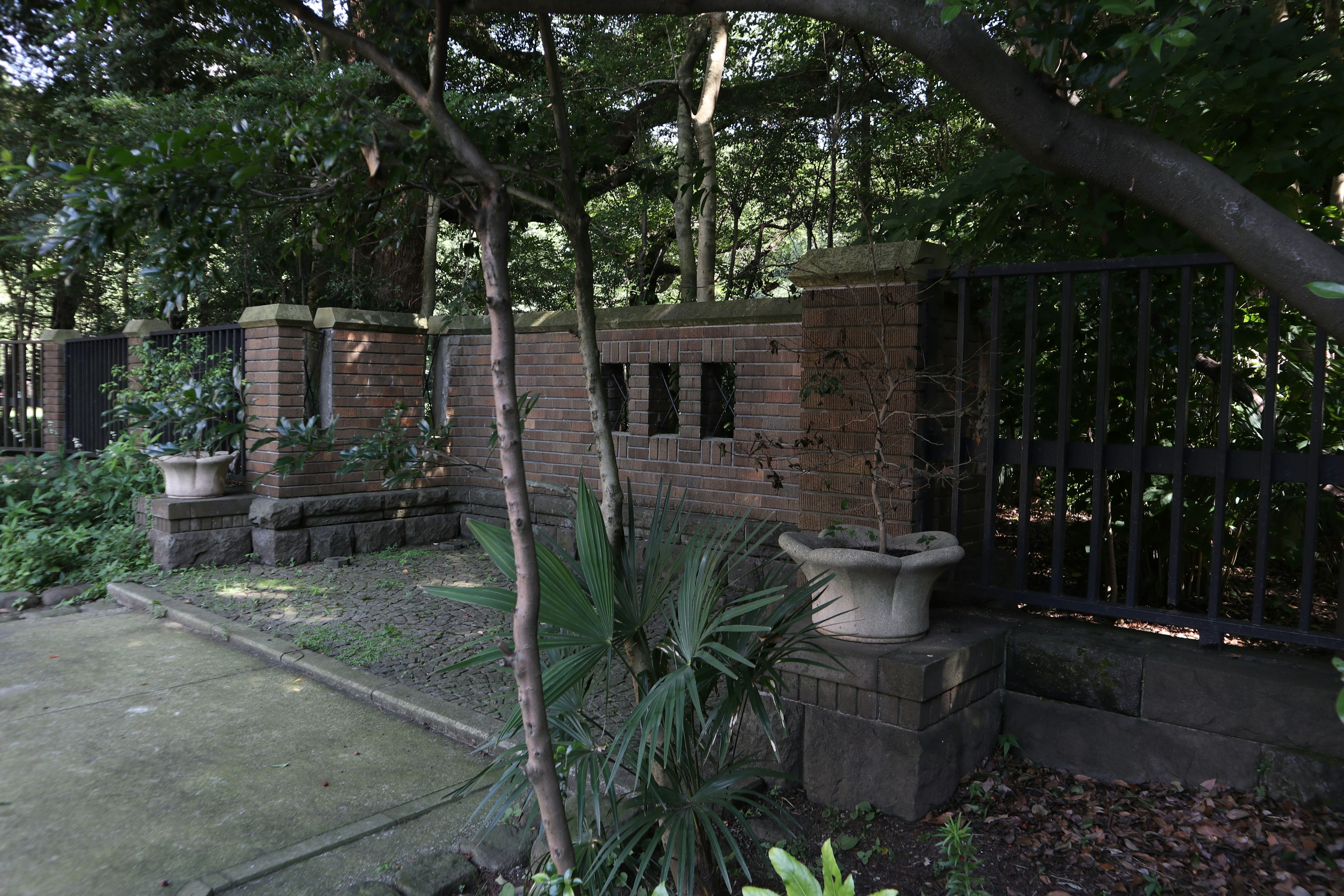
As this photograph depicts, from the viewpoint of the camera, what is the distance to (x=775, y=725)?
327 centimetres

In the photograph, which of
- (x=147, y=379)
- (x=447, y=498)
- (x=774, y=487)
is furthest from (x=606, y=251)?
(x=774, y=487)

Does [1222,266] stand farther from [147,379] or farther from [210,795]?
[147,379]

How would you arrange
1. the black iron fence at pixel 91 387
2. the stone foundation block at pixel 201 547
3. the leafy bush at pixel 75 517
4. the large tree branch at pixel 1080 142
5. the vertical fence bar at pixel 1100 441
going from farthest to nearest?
1. the black iron fence at pixel 91 387
2. the stone foundation block at pixel 201 547
3. the leafy bush at pixel 75 517
4. the vertical fence bar at pixel 1100 441
5. the large tree branch at pixel 1080 142

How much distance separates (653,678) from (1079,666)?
187 cm

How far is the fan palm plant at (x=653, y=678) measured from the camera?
7.23 feet

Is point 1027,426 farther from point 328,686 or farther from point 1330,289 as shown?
point 328,686

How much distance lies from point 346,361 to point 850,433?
5.01 meters

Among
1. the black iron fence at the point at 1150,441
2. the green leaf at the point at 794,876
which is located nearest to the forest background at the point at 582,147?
the black iron fence at the point at 1150,441

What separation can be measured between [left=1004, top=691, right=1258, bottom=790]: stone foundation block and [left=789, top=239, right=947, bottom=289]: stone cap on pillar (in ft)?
6.11

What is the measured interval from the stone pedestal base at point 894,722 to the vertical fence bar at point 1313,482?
1.10m

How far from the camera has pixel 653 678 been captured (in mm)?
2584

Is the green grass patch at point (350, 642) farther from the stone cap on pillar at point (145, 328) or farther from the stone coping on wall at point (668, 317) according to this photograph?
the stone cap on pillar at point (145, 328)

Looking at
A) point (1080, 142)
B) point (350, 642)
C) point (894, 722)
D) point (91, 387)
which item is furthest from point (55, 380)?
point (1080, 142)

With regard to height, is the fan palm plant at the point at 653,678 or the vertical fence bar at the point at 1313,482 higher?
the vertical fence bar at the point at 1313,482
